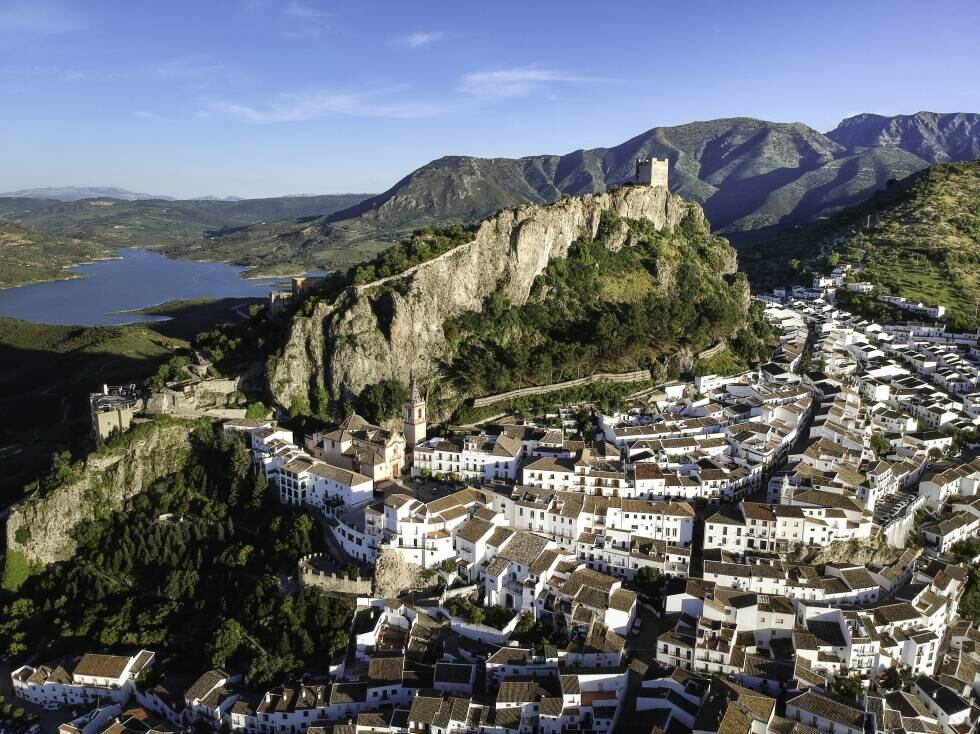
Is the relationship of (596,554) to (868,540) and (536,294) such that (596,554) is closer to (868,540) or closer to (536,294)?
(868,540)

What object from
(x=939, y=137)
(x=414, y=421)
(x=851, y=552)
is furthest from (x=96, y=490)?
(x=939, y=137)

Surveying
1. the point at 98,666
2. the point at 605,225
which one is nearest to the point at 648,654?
the point at 98,666

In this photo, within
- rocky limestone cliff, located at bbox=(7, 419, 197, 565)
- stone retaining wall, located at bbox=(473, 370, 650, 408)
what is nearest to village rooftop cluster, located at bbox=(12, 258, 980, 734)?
stone retaining wall, located at bbox=(473, 370, 650, 408)

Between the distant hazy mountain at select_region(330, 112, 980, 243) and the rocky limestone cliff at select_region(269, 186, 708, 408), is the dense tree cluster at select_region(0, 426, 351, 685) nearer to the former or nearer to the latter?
the rocky limestone cliff at select_region(269, 186, 708, 408)

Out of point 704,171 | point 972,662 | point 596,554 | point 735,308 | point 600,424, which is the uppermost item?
point 704,171

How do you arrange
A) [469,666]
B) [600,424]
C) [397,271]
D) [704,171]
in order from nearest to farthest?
[469,666], [600,424], [397,271], [704,171]

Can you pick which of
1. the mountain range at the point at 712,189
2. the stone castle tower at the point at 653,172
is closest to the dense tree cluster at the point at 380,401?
the stone castle tower at the point at 653,172

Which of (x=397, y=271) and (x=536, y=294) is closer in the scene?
(x=397, y=271)
